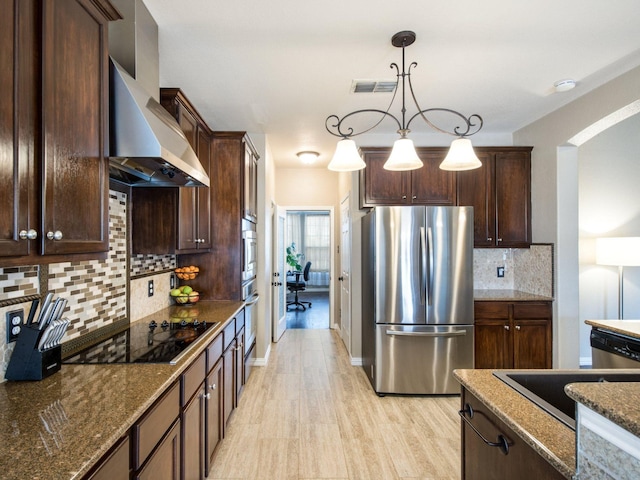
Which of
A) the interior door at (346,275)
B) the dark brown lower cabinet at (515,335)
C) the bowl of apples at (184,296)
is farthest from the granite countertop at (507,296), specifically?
the bowl of apples at (184,296)

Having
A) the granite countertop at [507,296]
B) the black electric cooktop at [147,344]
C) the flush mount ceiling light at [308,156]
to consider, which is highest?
the flush mount ceiling light at [308,156]

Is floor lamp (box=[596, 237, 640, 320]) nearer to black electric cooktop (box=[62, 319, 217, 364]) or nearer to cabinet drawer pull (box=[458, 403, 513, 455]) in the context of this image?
cabinet drawer pull (box=[458, 403, 513, 455])

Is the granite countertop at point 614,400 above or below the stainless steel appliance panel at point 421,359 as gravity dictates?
above

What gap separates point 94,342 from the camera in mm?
1889

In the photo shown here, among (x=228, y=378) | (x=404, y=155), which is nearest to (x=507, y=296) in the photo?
(x=404, y=155)

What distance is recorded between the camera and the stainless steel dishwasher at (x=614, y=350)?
6.94 feet

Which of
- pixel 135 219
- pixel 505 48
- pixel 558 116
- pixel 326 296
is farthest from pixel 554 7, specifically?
pixel 326 296

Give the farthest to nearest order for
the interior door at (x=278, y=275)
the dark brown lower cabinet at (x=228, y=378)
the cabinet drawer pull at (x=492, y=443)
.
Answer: the interior door at (x=278, y=275)
the dark brown lower cabinet at (x=228, y=378)
the cabinet drawer pull at (x=492, y=443)

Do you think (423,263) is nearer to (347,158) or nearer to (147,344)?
(347,158)

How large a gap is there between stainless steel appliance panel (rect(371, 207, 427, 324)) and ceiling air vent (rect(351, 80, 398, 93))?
40.7 inches

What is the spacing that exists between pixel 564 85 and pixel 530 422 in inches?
115

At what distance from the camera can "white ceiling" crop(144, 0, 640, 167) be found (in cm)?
197

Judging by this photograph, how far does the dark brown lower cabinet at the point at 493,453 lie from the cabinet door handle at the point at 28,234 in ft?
5.07

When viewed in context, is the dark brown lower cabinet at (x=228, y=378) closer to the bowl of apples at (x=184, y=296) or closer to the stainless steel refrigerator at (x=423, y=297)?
the bowl of apples at (x=184, y=296)
